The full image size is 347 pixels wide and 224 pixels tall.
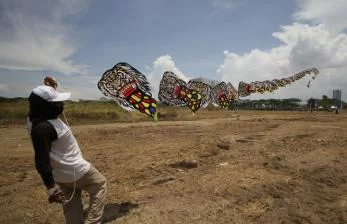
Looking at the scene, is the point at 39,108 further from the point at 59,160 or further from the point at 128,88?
the point at 128,88

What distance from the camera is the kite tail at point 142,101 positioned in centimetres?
753

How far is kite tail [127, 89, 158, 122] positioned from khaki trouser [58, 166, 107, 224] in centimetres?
339

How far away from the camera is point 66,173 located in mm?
3908

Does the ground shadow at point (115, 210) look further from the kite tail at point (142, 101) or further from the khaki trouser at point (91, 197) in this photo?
the kite tail at point (142, 101)

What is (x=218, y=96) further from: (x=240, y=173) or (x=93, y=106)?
(x=240, y=173)

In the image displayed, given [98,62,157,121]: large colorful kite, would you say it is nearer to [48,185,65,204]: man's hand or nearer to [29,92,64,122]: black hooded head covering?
[29,92,64,122]: black hooded head covering

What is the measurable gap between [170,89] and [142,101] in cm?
1123

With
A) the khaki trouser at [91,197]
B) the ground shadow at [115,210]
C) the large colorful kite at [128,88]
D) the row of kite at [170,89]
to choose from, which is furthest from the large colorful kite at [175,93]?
the khaki trouser at [91,197]

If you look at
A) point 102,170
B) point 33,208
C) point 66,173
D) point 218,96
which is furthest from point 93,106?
point 66,173

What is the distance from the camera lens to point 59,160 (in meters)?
3.82

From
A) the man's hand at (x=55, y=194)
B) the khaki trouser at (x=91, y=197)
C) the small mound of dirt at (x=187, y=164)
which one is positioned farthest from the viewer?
the small mound of dirt at (x=187, y=164)

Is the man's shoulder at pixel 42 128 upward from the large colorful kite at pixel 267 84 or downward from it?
downward

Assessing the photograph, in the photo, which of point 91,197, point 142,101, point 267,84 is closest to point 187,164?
point 142,101

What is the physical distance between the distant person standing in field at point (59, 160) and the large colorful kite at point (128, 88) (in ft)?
11.2
